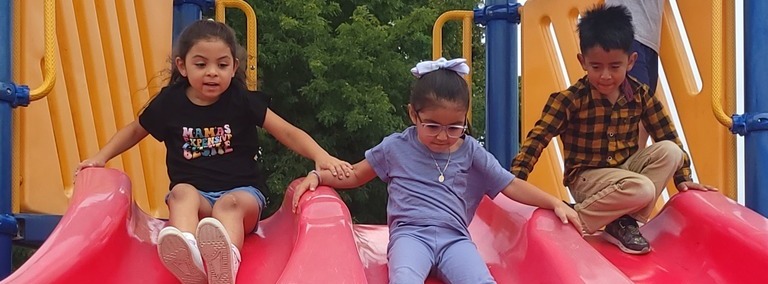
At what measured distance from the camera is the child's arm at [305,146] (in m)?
3.25

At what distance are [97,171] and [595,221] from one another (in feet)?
6.05

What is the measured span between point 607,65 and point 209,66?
59.7 inches

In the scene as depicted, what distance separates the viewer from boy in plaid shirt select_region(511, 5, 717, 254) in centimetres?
337

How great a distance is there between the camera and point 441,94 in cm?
302

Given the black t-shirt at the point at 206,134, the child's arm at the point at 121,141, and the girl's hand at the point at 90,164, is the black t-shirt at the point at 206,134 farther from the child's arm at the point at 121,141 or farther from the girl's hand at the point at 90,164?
the girl's hand at the point at 90,164

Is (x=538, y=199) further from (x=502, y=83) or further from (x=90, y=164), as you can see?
(x=502, y=83)

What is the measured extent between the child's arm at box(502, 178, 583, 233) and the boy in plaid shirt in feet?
0.84

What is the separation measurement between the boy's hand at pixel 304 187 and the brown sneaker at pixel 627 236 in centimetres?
116

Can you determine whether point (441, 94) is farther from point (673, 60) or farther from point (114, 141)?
point (673, 60)

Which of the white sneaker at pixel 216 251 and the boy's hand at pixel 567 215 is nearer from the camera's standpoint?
the white sneaker at pixel 216 251

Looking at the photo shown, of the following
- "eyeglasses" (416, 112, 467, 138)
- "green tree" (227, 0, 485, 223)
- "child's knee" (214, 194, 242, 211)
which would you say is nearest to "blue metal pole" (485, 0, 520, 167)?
"eyeglasses" (416, 112, 467, 138)

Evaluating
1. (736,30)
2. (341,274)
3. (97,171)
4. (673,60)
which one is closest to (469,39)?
(673,60)

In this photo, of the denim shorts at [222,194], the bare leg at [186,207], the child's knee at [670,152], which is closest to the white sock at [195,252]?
the bare leg at [186,207]

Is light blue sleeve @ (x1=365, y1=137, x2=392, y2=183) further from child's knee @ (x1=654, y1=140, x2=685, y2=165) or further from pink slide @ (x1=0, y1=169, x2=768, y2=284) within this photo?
child's knee @ (x1=654, y1=140, x2=685, y2=165)
